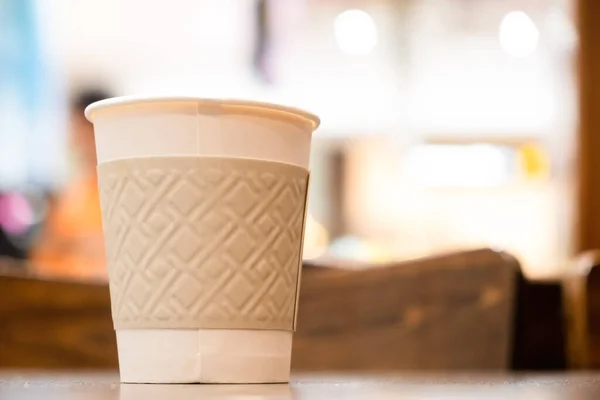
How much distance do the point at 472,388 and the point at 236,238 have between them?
17 cm

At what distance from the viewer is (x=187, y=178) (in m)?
0.50

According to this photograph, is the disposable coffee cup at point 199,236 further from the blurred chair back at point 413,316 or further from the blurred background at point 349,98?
the blurred background at point 349,98

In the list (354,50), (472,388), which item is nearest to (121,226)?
(472,388)

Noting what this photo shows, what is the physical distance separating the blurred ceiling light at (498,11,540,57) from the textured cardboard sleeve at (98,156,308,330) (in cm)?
445

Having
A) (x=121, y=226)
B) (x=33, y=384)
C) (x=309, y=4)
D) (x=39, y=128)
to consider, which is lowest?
(x=39, y=128)

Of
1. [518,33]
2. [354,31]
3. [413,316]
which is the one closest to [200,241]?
[413,316]

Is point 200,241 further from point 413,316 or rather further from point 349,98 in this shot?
point 349,98

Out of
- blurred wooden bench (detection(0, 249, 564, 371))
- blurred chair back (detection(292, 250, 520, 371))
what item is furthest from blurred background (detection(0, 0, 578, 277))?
blurred chair back (detection(292, 250, 520, 371))

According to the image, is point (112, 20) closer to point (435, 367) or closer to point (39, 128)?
point (39, 128)

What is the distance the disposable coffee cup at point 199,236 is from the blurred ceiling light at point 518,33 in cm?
444

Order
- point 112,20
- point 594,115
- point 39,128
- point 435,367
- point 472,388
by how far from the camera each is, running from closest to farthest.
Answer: point 472,388 < point 435,367 < point 594,115 < point 39,128 < point 112,20

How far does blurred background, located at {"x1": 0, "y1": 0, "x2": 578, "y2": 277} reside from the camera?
4379 millimetres

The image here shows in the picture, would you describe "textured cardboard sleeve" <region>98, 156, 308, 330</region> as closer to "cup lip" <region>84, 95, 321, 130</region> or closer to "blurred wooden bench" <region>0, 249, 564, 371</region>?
"cup lip" <region>84, 95, 321, 130</region>

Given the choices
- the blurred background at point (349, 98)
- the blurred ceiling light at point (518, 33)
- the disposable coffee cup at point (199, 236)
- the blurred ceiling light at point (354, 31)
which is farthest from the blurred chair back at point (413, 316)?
the blurred ceiling light at point (518, 33)
